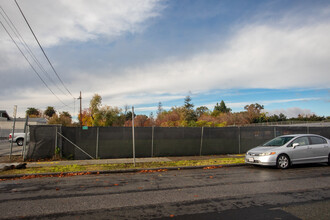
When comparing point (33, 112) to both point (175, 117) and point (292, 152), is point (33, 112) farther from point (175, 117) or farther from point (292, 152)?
point (292, 152)

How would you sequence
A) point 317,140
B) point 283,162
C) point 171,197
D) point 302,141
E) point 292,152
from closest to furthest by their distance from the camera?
point 171,197 → point 283,162 → point 292,152 → point 302,141 → point 317,140

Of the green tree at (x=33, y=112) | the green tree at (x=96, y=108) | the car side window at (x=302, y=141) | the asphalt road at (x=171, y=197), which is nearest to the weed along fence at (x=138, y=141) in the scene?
the asphalt road at (x=171, y=197)

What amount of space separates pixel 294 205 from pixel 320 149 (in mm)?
6819

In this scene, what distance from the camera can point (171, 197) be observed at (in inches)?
225

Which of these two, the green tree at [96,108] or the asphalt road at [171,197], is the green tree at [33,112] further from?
the asphalt road at [171,197]

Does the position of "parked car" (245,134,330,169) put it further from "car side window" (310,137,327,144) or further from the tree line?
the tree line

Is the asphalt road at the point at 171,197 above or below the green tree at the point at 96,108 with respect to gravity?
below

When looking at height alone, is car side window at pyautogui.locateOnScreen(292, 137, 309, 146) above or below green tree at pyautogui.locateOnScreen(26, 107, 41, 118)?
below

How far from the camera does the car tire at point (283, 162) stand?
31.9 ft

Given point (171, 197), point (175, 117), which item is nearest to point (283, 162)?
point (171, 197)

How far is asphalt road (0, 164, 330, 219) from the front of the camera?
456 cm

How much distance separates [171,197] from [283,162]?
248 inches

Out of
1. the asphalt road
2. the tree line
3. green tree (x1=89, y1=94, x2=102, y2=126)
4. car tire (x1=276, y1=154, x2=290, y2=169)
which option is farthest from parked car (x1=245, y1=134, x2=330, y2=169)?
green tree (x1=89, y1=94, x2=102, y2=126)

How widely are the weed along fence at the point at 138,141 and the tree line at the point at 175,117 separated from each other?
490 inches
